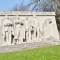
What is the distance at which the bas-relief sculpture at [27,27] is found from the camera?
2088 cm

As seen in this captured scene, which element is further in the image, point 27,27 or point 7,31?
point 27,27

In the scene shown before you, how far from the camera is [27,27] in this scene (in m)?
21.4

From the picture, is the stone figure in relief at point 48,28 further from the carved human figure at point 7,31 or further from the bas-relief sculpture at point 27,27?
the carved human figure at point 7,31

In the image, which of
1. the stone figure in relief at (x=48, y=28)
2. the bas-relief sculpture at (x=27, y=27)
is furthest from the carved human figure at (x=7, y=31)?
the stone figure in relief at (x=48, y=28)

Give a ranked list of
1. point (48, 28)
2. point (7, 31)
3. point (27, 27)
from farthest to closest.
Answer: point (48, 28)
point (27, 27)
point (7, 31)

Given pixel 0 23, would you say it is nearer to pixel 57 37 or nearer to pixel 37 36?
pixel 37 36

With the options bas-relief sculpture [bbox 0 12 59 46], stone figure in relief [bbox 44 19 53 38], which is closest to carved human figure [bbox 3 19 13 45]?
bas-relief sculpture [bbox 0 12 59 46]

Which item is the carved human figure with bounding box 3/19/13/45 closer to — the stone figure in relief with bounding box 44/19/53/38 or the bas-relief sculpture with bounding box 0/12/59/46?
the bas-relief sculpture with bounding box 0/12/59/46

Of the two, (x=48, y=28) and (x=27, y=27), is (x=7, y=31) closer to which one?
(x=27, y=27)

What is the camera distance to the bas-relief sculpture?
68.5 feet

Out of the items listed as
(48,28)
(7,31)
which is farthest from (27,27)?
(48,28)

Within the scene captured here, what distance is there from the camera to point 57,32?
23.3 m

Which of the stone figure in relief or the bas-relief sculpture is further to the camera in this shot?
the stone figure in relief

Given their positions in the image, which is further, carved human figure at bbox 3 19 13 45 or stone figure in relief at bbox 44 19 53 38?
stone figure in relief at bbox 44 19 53 38
